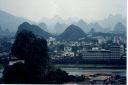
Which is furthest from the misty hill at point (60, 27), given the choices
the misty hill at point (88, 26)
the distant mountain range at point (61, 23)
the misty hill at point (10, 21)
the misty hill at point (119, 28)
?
the misty hill at point (119, 28)

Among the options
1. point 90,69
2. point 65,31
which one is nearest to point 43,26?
point 65,31

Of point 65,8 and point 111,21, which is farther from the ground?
point 65,8

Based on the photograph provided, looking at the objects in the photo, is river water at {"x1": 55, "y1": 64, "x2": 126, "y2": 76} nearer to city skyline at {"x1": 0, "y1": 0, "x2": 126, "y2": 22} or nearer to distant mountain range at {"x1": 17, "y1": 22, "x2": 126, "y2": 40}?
distant mountain range at {"x1": 17, "y1": 22, "x2": 126, "y2": 40}

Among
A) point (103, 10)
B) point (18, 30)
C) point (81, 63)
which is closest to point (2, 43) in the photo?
point (18, 30)

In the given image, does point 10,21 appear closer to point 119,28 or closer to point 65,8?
point 65,8

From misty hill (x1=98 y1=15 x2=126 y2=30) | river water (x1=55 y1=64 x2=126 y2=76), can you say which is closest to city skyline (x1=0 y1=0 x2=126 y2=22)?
misty hill (x1=98 y1=15 x2=126 y2=30)

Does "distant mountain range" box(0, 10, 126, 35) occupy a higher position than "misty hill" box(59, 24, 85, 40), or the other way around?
"distant mountain range" box(0, 10, 126, 35)
